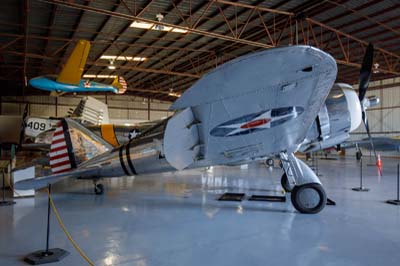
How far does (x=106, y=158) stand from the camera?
730cm

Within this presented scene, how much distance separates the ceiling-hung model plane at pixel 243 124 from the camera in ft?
13.4

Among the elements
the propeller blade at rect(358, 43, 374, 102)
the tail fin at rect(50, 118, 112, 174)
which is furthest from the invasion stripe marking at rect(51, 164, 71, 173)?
the propeller blade at rect(358, 43, 374, 102)

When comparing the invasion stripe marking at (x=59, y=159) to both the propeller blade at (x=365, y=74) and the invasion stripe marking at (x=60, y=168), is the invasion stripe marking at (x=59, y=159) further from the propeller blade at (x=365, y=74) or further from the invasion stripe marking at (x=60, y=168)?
the propeller blade at (x=365, y=74)

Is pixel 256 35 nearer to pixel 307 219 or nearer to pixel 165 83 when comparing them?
pixel 307 219

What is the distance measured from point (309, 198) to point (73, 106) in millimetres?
35233

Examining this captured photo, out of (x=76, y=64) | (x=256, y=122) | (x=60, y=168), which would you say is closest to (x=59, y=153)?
(x=60, y=168)

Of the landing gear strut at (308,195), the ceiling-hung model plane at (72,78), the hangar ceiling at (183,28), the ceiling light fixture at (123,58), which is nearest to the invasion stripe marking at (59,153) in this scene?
the landing gear strut at (308,195)

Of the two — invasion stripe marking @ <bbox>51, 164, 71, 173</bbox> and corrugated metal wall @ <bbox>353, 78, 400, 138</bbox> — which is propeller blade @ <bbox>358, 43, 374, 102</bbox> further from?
corrugated metal wall @ <bbox>353, 78, 400, 138</bbox>

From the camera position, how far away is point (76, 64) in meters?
16.4

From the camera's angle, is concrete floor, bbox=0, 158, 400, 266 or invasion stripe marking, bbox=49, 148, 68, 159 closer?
concrete floor, bbox=0, 158, 400, 266

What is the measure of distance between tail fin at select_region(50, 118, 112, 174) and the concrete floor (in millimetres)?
870

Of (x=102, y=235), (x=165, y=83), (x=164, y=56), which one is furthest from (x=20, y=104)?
(x=102, y=235)

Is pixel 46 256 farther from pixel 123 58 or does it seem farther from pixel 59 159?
pixel 123 58

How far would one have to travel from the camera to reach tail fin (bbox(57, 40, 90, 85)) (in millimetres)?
15516
